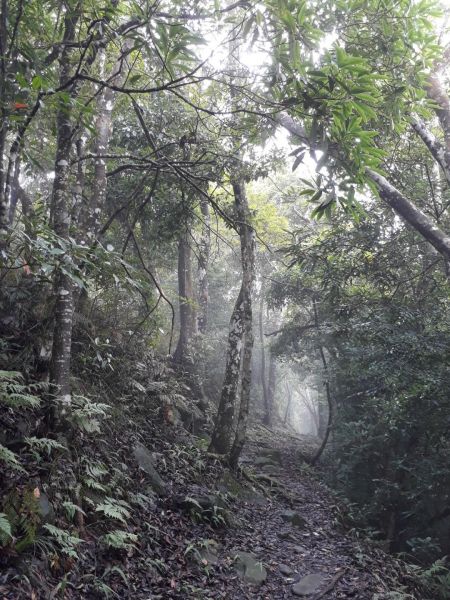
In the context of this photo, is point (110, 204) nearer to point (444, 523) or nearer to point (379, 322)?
point (379, 322)

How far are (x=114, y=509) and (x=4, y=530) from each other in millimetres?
1713

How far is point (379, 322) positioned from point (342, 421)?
7.78 metres

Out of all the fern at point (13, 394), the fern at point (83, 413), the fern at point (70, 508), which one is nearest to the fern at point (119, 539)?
the fern at point (70, 508)

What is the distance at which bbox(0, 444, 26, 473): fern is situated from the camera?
404 centimetres

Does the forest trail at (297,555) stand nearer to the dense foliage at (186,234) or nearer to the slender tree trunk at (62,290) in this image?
the dense foliage at (186,234)

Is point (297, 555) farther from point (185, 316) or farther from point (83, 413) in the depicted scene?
point (185, 316)

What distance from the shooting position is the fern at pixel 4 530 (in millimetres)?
3465

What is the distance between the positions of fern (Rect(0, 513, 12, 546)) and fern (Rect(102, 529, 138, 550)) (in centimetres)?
122

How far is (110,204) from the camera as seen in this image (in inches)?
463

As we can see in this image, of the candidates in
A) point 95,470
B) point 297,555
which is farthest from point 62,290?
point 297,555

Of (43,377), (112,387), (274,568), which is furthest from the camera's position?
(112,387)

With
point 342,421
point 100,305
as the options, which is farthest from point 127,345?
point 342,421

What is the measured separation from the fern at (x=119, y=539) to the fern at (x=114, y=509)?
16 centimetres

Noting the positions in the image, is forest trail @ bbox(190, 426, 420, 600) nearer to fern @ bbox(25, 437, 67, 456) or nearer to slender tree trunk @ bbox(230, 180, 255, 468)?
slender tree trunk @ bbox(230, 180, 255, 468)
